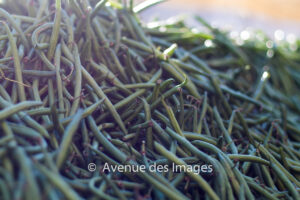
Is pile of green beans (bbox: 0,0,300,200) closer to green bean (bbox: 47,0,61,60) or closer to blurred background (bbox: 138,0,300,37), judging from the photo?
green bean (bbox: 47,0,61,60)

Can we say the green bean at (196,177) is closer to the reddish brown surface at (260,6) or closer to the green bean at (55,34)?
the green bean at (55,34)

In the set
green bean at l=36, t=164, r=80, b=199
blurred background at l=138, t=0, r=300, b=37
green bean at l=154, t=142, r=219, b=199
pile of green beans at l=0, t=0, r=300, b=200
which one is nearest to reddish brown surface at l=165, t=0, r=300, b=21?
blurred background at l=138, t=0, r=300, b=37

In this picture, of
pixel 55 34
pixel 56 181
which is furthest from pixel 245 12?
pixel 56 181

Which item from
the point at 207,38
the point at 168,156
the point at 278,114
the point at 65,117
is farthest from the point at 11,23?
the point at 278,114

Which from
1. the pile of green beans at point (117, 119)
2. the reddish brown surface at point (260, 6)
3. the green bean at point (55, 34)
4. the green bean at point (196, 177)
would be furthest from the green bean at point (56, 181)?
the reddish brown surface at point (260, 6)

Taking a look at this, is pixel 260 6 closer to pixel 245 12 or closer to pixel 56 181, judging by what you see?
pixel 245 12

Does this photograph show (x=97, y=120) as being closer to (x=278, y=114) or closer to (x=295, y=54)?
(x=278, y=114)
